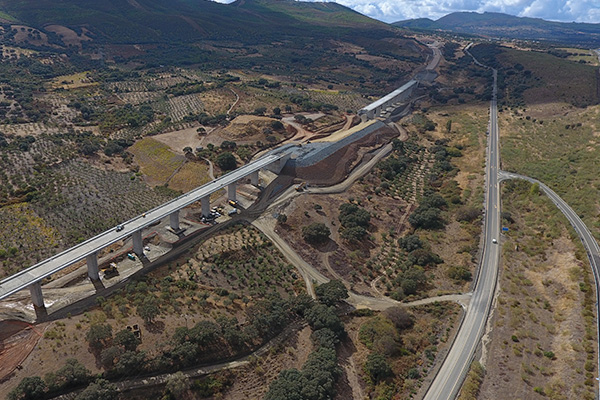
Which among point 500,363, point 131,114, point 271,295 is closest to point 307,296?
point 271,295

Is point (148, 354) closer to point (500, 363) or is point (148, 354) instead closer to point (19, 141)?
point (500, 363)

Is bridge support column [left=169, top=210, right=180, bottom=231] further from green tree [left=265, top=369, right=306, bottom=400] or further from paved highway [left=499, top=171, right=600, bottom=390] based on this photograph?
paved highway [left=499, top=171, right=600, bottom=390]

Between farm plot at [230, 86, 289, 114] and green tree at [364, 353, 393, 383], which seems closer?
green tree at [364, 353, 393, 383]

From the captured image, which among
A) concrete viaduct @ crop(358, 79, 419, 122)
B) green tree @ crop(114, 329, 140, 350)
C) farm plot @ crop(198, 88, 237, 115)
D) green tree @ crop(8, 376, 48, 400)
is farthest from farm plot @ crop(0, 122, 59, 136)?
concrete viaduct @ crop(358, 79, 419, 122)

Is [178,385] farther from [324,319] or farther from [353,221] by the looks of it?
[353,221]

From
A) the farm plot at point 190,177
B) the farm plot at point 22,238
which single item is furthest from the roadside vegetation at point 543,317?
the farm plot at point 22,238
